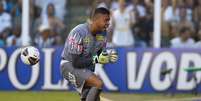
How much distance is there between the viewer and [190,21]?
582 inches

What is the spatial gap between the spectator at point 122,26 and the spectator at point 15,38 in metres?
2.14

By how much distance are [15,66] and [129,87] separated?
2545 mm

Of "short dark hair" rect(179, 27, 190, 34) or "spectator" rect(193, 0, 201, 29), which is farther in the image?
"spectator" rect(193, 0, 201, 29)

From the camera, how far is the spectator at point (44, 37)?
595 inches

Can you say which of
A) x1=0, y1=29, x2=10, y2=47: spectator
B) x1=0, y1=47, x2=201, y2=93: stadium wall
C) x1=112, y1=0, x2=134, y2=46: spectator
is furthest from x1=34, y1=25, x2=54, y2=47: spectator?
x1=112, y1=0, x2=134, y2=46: spectator

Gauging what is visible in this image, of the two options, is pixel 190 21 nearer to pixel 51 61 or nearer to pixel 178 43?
pixel 178 43

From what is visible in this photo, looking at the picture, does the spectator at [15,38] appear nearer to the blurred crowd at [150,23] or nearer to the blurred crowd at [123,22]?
the blurred crowd at [123,22]

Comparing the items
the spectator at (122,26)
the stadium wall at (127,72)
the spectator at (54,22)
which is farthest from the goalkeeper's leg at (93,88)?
the spectator at (54,22)

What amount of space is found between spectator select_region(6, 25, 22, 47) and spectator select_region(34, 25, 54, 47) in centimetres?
38

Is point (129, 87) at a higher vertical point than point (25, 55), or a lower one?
lower

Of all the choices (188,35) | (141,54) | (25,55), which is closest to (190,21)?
(188,35)

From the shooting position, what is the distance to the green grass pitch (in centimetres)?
1345

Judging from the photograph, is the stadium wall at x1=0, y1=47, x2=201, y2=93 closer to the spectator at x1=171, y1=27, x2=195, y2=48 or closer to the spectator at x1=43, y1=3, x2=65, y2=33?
the spectator at x1=171, y1=27, x2=195, y2=48

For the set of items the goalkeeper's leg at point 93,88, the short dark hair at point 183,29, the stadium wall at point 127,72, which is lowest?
the stadium wall at point 127,72
